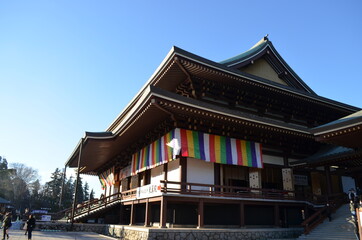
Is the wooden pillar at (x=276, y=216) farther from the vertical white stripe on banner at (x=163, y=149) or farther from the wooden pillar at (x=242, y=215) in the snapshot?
the vertical white stripe on banner at (x=163, y=149)

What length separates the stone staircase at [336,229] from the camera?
39.0 feet

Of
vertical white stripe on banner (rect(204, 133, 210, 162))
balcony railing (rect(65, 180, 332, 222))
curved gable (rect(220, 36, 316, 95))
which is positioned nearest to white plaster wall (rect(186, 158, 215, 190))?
balcony railing (rect(65, 180, 332, 222))

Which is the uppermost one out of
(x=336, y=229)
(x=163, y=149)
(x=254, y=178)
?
(x=163, y=149)

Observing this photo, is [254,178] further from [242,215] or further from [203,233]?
[203,233]

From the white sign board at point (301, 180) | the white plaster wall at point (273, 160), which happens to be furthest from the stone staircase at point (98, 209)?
the white sign board at point (301, 180)

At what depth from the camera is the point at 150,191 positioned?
44.3 feet

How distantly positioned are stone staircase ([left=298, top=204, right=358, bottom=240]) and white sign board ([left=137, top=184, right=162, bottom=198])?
7.20 m

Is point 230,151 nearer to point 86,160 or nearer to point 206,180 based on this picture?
point 206,180

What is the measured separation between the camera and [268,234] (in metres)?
13.3

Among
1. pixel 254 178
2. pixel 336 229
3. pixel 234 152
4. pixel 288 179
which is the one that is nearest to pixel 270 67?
pixel 288 179

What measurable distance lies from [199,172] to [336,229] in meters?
6.86

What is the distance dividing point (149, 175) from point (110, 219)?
18.7 ft

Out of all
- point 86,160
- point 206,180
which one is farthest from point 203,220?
point 86,160

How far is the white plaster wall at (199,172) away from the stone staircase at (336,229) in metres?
5.15
